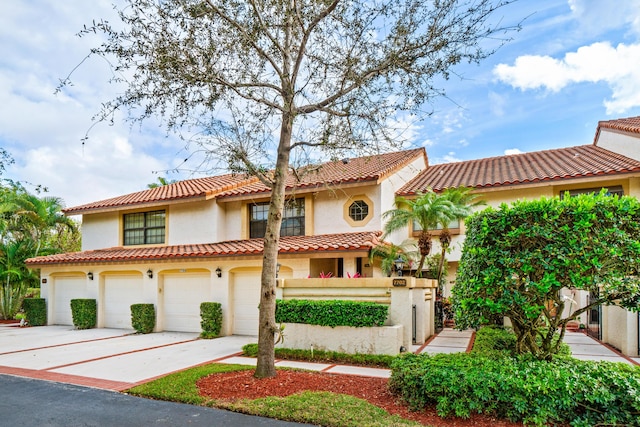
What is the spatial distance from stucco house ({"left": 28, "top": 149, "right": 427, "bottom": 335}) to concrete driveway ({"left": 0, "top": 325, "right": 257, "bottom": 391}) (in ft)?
4.85

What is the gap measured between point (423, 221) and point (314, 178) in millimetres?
4500

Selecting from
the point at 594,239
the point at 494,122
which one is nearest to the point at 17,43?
the point at 594,239

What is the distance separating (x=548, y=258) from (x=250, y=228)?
13096mm

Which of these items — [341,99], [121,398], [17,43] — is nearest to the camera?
[121,398]

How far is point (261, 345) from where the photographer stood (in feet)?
25.9

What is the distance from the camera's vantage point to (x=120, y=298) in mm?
18078

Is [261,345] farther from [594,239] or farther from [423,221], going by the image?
[423,221]

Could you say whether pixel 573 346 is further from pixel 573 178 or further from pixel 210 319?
pixel 210 319

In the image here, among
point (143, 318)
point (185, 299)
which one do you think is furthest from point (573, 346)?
point (143, 318)

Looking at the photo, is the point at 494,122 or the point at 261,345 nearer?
the point at 261,345

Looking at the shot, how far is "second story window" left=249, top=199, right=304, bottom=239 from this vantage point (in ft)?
55.4

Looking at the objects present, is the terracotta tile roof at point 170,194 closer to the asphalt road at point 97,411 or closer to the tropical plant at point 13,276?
the tropical plant at point 13,276

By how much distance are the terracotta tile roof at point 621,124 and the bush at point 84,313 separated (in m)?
21.9

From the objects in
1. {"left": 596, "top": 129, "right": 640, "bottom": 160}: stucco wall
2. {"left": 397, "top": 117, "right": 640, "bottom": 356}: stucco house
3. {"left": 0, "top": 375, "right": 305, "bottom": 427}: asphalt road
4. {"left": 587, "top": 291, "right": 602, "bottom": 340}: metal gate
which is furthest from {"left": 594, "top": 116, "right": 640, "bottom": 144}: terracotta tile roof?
{"left": 0, "top": 375, "right": 305, "bottom": 427}: asphalt road
